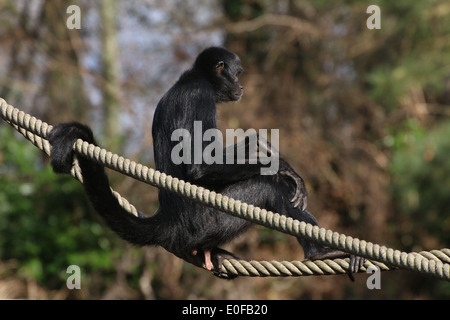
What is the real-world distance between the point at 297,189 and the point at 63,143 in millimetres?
1904

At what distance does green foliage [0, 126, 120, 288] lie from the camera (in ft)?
36.4

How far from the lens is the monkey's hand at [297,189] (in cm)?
500

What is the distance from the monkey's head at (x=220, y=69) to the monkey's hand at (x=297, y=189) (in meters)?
1.07

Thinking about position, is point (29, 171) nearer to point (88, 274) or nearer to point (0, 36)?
point (88, 274)

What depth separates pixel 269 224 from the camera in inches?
155

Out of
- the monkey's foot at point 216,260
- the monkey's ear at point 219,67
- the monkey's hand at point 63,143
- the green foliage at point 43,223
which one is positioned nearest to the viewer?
the monkey's hand at point 63,143

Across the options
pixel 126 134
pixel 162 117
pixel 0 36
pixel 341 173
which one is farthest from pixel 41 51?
pixel 162 117

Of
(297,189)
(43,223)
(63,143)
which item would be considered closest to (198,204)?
(297,189)

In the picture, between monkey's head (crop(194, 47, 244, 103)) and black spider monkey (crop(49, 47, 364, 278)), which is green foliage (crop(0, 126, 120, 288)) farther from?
black spider monkey (crop(49, 47, 364, 278))

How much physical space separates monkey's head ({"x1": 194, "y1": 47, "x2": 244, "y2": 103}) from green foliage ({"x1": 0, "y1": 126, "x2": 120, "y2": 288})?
6109 millimetres

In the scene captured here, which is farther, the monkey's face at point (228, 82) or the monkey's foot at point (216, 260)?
the monkey's face at point (228, 82)

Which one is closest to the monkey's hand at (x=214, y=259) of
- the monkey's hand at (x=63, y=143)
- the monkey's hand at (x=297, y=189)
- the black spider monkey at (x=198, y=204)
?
the black spider monkey at (x=198, y=204)

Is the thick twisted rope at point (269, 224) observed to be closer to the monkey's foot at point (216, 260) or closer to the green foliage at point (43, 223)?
the monkey's foot at point (216, 260)
